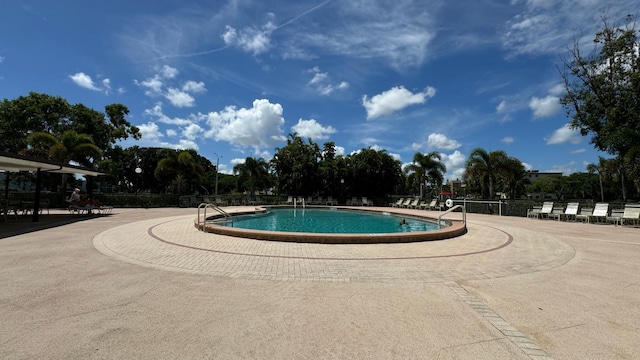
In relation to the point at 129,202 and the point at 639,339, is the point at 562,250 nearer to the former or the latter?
the point at 639,339

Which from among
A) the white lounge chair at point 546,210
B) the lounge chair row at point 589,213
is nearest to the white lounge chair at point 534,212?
the lounge chair row at point 589,213

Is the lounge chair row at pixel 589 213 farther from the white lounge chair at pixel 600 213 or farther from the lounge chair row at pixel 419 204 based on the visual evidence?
the lounge chair row at pixel 419 204

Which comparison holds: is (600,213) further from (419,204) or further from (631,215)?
(419,204)

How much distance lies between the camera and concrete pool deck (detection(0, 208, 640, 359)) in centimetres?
282

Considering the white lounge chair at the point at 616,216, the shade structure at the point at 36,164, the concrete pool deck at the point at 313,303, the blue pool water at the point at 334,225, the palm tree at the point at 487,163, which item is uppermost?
the palm tree at the point at 487,163

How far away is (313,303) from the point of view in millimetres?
3930

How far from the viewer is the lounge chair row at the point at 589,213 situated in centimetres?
1444

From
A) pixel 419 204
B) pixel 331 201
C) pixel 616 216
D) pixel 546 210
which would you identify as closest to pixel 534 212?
pixel 546 210

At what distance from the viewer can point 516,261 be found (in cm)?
655

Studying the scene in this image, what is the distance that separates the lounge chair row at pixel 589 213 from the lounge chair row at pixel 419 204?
653cm

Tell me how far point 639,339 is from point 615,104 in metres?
24.6

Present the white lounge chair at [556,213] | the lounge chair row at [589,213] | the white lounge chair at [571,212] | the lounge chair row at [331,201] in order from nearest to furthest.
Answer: the lounge chair row at [589,213], the white lounge chair at [571,212], the white lounge chair at [556,213], the lounge chair row at [331,201]

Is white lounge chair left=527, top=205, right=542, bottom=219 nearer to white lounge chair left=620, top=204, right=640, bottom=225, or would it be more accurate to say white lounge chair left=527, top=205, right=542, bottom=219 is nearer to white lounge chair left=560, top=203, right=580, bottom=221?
white lounge chair left=560, top=203, right=580, bottom=221

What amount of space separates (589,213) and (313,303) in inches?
733
